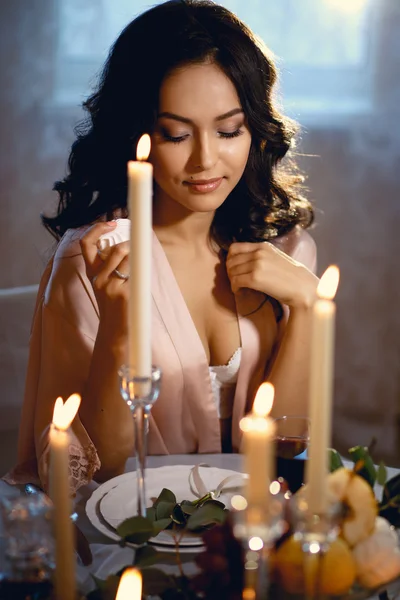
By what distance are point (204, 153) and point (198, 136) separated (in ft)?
0.12

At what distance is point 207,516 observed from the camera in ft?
3.22

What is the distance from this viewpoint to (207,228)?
6.32 ft

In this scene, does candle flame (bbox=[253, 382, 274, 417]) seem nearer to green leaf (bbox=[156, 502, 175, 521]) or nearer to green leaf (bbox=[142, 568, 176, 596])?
green leaf (bbox=[142, 568, 176, 596])

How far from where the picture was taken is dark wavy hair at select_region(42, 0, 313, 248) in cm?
165

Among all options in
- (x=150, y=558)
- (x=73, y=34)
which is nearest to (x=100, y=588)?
(x=150, y=558)

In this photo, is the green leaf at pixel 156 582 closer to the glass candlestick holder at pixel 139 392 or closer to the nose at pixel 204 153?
the glass candlestick holder at pixel 139 392

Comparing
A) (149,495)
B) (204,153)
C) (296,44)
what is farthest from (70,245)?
(296,44)

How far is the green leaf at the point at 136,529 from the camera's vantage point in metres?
0.88

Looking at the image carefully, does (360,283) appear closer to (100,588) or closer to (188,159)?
(188,159)

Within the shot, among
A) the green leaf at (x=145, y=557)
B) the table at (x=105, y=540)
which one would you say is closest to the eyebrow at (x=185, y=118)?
the table at (x=105, y=540)

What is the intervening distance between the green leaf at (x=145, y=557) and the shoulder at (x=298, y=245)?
126cm

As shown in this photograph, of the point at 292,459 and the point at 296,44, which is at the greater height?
the point at 296,44

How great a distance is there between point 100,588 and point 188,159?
97cm

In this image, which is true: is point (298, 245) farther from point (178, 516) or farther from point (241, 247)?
point (178, 516)
